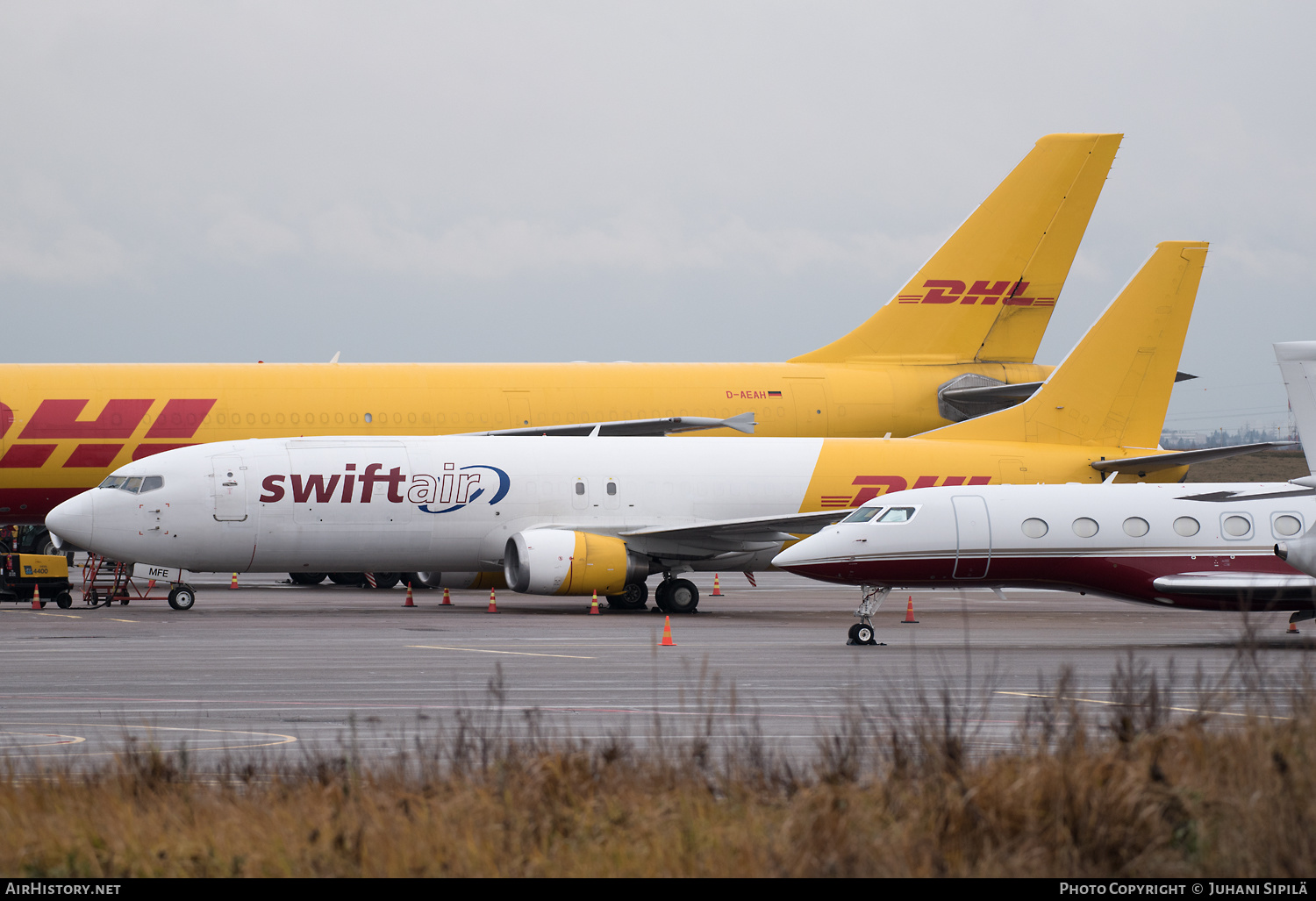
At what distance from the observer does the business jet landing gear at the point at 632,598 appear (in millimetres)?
33094

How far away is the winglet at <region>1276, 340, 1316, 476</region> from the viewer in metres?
19.9

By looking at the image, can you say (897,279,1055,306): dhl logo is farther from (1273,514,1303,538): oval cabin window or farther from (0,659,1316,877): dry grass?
(0,659,1316,877): dry grass

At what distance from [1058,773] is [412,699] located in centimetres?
912

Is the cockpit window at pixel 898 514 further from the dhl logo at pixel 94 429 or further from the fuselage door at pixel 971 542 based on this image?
the dhl logo at pixel 94 429

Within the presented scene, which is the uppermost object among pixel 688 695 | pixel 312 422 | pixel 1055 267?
pixel 1055 267

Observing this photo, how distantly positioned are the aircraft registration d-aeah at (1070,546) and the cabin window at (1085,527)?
0.08 ft

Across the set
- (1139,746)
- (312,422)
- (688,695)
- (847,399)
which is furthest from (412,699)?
(847,399)

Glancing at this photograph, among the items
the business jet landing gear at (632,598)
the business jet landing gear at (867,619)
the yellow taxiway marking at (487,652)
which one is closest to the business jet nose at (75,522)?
the yellow taxiway marking at (487,652)

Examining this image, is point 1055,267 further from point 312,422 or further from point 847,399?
point 312,422

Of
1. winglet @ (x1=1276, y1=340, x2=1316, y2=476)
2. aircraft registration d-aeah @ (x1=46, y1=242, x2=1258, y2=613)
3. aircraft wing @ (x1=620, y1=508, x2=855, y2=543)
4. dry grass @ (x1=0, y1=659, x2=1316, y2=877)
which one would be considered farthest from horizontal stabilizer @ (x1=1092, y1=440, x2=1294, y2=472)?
dry grass @ (x1=0, y1=659, x2=1316, y2=877)

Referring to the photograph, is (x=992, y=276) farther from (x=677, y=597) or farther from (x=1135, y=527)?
(x=1135, y=527)

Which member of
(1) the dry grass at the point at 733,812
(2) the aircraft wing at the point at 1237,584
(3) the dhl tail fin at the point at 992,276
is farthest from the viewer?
(3) the dhl tail fin at the point at 992,276

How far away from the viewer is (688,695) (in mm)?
16734

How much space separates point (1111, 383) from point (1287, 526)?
1128 cm
